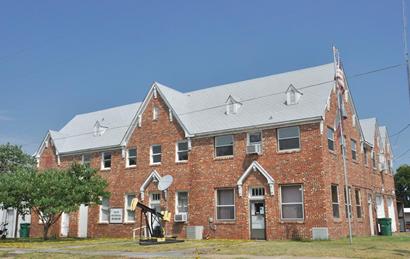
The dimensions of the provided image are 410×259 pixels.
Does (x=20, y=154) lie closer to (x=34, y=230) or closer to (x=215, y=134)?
(x=34, y=230)

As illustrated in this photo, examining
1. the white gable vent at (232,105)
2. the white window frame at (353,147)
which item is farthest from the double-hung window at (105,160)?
the white window frame at (353,147)

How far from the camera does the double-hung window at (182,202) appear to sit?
30.7 m

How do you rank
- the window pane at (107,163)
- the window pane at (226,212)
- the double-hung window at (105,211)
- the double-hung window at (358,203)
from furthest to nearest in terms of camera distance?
1. the window pane at (107,163)
2. the double-hung window at (105,211)
3. the double-hung window at (358,203)
4. the window pane at (226,212)

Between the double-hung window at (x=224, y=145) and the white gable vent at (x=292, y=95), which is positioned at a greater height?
the white gable vent at (x=292, y=95)

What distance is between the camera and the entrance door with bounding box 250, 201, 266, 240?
27358 mm

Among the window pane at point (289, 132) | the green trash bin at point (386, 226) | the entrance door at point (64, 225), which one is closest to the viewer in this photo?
the window pane at point (289, 132)

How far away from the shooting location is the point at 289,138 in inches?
1076

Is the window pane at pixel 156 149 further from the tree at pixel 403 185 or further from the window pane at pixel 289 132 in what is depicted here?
the tree at pixel 403 185

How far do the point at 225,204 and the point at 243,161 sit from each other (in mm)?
2946

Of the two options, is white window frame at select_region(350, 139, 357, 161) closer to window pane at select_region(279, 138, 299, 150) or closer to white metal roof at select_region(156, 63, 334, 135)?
white metal roof at select_region(156, 63, 334, 135)

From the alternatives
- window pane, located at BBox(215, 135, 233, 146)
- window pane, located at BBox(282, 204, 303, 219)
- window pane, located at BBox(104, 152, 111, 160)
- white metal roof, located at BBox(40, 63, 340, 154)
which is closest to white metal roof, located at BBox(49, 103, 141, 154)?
white metal roof, located at BBox(40, 63, 340, 154)

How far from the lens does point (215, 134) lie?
98.2ft

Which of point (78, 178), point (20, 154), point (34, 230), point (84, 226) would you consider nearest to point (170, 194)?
point (78, 178)

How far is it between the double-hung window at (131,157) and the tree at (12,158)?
14410mm
